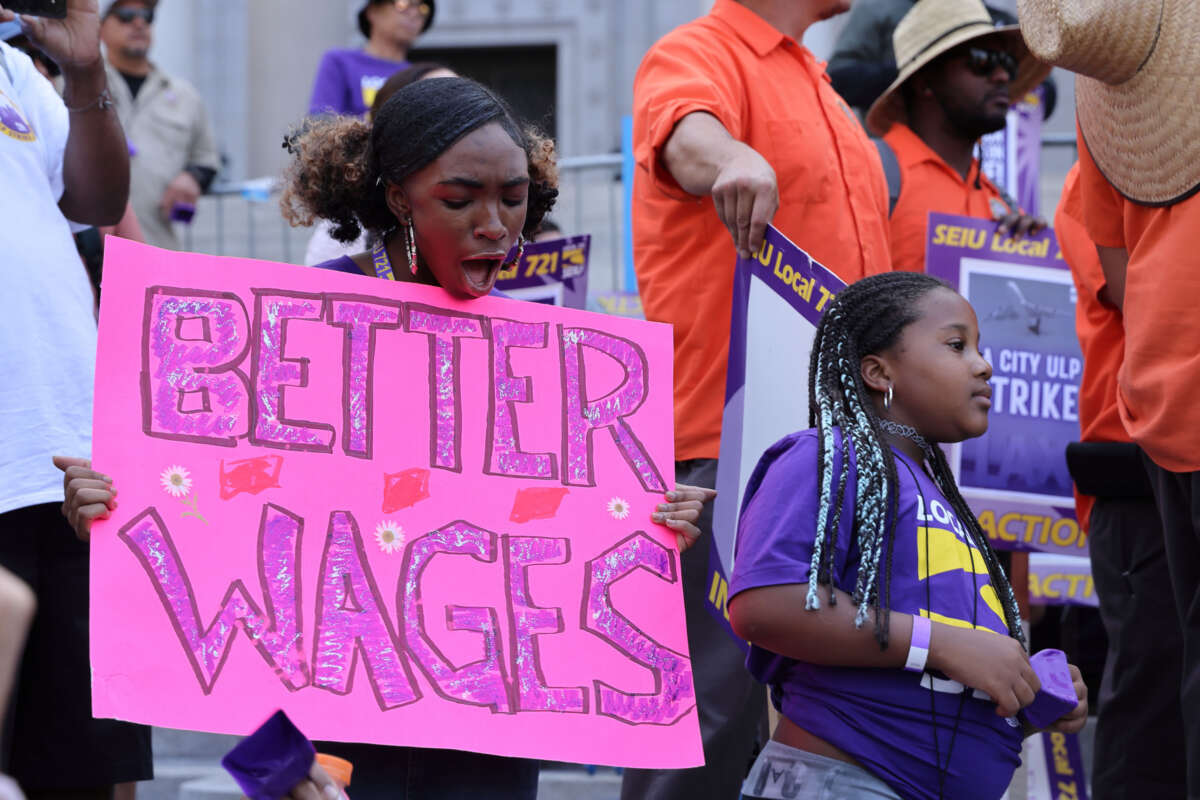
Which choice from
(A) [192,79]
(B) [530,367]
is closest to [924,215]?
(B) [530,367]

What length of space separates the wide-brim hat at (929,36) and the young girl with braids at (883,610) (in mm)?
2210

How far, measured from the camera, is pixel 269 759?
2.05m

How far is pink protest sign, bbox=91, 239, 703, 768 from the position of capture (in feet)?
8.32

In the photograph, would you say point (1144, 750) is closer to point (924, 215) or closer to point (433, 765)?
point (924, 215)

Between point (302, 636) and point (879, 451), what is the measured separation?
95 cm

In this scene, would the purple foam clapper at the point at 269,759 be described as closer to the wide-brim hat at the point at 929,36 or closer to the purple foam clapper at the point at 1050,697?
the purple foam clapper at the point at 1050,697

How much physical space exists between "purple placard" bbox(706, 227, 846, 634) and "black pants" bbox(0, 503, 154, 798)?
117 cm

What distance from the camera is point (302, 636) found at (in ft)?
8.43

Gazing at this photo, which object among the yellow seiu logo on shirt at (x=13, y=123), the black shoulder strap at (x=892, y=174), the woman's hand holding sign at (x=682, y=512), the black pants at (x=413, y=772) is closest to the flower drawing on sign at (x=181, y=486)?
the black pants at (x=413, y=772)

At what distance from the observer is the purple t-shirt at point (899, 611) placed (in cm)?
261

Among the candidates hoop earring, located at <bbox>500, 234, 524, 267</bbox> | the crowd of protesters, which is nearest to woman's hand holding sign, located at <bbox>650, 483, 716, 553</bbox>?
the crowd of protesters

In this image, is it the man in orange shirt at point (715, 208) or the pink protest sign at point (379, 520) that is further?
the man in orange shirt at point (715, 208)

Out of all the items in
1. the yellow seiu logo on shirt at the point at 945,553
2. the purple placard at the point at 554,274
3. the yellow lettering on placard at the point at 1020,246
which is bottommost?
the yellow seiu logo on shirt at the point at 945,553

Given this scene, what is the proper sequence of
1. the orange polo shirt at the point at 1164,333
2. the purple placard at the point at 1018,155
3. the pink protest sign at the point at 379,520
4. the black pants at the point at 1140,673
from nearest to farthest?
the pink protest sign at the point at 379,520, the orange polo shirt at the point at 1164,333, the black pants at the point at 1140,673, the purple placard at the point at 1018,155
